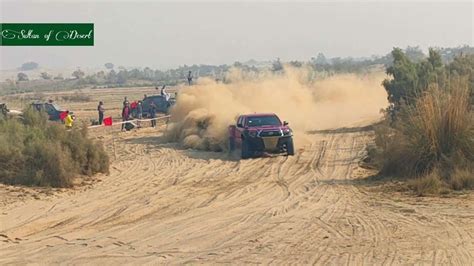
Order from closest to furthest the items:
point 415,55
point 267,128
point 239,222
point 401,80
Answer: point 239,222
point 267,128
point 401,80
point 415,55

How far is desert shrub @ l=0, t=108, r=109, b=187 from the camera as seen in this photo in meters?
17.3

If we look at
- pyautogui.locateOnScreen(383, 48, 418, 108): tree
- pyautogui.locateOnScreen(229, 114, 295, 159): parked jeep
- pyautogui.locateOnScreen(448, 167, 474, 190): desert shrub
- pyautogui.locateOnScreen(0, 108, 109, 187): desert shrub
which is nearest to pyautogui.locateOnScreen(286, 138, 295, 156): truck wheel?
pyautogui.locateOnScreen(229, 114, 295, 159): parked jeep

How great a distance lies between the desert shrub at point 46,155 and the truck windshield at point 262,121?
6378 mm

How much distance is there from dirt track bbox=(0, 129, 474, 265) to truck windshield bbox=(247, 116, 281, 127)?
4655mm

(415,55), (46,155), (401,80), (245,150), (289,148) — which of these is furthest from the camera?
(415,55)

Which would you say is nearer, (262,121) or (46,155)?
(46,155)

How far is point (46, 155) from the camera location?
17766mm

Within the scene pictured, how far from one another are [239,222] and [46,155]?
708 cm

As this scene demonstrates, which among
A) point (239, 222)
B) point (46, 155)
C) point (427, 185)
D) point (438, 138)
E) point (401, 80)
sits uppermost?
point (401, 80)

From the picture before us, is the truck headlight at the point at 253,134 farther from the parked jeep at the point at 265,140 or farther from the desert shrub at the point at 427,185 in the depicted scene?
the desert shrub at the point at 427,185

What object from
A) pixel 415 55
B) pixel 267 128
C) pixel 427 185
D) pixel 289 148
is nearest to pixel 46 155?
pixel 267 128

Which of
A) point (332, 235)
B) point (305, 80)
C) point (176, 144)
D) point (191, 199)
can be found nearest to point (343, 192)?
point (191, 199)

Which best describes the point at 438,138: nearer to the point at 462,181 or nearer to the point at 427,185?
the point at 462,181

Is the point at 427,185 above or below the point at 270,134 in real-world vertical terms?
below
